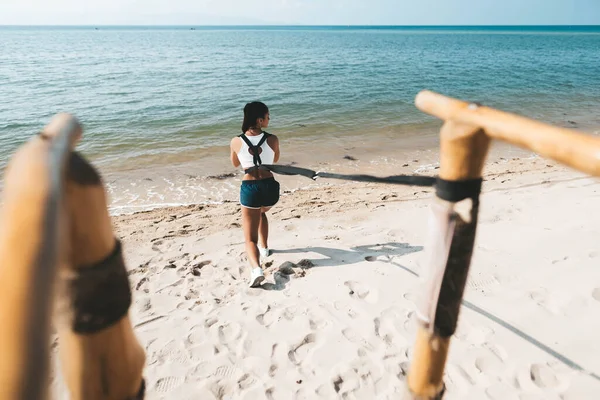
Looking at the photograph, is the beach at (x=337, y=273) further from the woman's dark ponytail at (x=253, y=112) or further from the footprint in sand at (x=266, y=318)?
the woman's dark ponytail at (x=253, y=112)

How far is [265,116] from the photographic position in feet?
13.3

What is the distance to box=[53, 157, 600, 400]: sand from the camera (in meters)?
3.03

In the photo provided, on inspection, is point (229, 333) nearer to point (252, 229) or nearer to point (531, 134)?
point (252, 229)

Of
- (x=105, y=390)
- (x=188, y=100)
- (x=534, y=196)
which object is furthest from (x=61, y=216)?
(x=188, y=100)

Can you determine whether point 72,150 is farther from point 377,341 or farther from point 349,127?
point 349,127

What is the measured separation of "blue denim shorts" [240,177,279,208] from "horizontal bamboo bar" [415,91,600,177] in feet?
10.6

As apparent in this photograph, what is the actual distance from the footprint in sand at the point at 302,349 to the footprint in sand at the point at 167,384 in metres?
0.91

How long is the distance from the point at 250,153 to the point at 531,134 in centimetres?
335

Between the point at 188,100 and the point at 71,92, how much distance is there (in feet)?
20.0

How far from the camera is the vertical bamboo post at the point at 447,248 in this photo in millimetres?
1068

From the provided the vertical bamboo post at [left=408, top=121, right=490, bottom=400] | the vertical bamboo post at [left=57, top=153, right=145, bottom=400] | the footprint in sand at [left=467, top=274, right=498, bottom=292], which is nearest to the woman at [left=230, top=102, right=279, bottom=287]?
the footprint in sand at [left=467, top=274, right=498, bottom=292]

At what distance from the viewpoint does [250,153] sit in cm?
406

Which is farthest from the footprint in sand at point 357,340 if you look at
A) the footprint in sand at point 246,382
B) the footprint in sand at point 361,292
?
the footprint in sand at point 246,382

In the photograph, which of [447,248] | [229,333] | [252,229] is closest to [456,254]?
[447,248]
